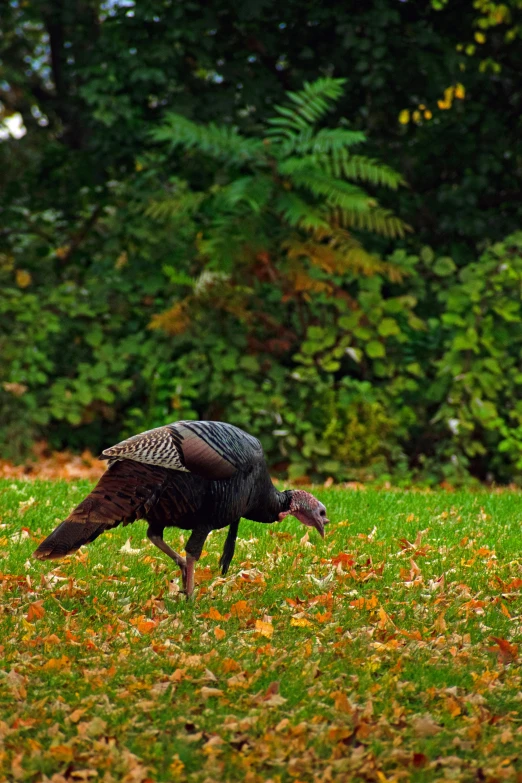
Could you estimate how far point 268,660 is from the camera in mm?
4691

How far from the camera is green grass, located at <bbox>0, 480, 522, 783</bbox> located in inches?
152

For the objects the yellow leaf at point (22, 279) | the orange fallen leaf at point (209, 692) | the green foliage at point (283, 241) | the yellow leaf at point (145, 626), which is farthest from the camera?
the yellow leaf at point (22, 279)

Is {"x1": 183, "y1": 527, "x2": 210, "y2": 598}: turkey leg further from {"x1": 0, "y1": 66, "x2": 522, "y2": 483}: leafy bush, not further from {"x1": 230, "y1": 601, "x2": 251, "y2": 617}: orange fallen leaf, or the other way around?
{"x1": 0, "y1": 66, "x2": 522, "y2": 483}: leafy bush

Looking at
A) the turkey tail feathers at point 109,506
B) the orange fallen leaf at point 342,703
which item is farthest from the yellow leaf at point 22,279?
the orange fallen leaf at point 342,703

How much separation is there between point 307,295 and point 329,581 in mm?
4863

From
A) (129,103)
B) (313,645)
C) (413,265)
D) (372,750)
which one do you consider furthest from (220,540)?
(129,103)

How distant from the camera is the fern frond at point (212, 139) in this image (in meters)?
9.70

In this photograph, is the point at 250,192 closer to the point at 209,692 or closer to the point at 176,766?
the point at 209,692

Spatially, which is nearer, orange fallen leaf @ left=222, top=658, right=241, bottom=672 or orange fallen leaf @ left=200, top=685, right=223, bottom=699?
orange fallen leaf @ left=200, top=685, right=223, bottom=699

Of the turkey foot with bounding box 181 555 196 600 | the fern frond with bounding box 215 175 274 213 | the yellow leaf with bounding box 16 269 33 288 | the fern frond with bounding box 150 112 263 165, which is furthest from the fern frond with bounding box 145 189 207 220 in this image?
the turkey foot with bounding box 181 555 196 600

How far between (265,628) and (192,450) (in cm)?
96

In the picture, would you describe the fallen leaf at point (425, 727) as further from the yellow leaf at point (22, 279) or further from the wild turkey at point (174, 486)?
the yellow leaf at point (22, 279)

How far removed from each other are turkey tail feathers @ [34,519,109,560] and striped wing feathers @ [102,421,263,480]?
0.37 m

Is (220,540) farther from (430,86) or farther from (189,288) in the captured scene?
(430,86)
